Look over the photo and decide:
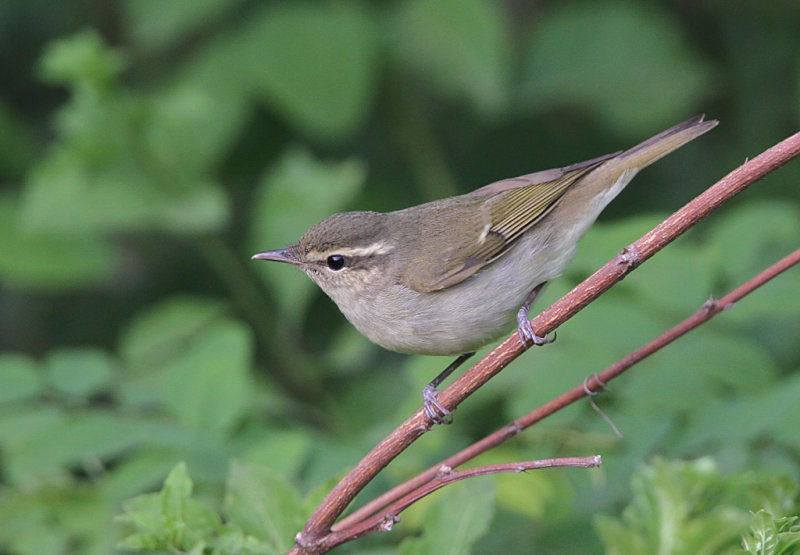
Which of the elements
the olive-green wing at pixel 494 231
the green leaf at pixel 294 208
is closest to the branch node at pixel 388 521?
the olive-green wing at pixel 494 231

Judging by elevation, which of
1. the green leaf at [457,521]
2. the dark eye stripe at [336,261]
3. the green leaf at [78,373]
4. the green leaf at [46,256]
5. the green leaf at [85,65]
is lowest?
the green leaf at [457,521]

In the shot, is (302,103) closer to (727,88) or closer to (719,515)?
(727,88)

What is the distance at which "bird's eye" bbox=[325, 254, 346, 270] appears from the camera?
3275mm

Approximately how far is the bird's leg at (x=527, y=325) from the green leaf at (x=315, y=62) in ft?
7.08

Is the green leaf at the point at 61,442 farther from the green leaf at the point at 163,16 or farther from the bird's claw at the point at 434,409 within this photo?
the green leaf at the point at 163,16

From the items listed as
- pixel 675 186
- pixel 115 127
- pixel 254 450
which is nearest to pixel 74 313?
pixel 115 127

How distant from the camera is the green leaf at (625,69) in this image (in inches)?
215

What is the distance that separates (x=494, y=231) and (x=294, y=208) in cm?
152

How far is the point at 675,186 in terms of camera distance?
5.74 m

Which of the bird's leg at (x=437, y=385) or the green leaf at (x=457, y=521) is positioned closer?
the green leaf at (x=457, y=521)

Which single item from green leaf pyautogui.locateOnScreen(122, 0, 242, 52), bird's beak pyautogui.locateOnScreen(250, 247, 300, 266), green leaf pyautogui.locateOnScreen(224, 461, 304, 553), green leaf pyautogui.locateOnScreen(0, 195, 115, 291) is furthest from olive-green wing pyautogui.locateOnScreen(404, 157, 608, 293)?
green leaf pyautogui.locateOnScreen(0, 195, 115, 291)

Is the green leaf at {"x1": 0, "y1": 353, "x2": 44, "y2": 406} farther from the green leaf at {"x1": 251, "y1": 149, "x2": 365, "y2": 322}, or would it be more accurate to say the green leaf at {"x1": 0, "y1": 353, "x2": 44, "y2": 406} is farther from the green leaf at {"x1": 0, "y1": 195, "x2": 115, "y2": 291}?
the green leaf at {"x1": 0, "y1": 195, "x2": 115, "y2": 291}

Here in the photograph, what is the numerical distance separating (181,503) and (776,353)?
2.79 m

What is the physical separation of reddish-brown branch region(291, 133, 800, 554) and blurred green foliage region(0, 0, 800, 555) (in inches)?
11.0
